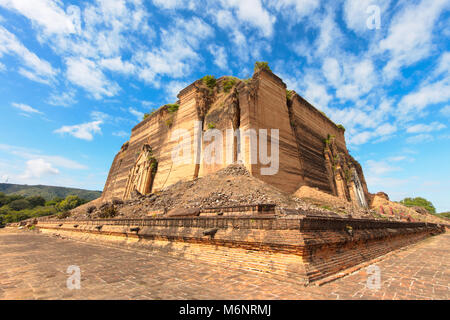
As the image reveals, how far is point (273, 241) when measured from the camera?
3.73m

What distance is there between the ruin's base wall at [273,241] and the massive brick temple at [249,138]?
9068mm

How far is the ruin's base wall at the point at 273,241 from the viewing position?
3516 mm

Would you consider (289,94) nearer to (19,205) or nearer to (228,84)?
(228,84)

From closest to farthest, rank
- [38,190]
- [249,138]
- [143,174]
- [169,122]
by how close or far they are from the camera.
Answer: [249,138] → [143,174] → [169,122] → [38,190]

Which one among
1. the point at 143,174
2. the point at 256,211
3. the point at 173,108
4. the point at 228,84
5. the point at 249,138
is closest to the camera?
the point at 256,211

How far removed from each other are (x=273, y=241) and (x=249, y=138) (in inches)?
489

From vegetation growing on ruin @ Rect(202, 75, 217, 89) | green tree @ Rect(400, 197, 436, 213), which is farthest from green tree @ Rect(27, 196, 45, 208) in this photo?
green tree @ Rect(400, 197, 436, 213)

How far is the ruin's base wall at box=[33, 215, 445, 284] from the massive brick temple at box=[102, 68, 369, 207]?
29.8 ft

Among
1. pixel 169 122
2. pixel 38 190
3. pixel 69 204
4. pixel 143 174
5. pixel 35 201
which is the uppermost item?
pixel 169 122

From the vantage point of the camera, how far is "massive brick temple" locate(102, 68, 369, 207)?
17.2 metres

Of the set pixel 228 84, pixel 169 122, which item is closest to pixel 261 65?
pixel 228 84

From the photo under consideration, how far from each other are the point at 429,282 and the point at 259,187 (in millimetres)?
8375

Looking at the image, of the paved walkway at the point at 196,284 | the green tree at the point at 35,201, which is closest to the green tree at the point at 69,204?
the green tree at the point at 35,201
